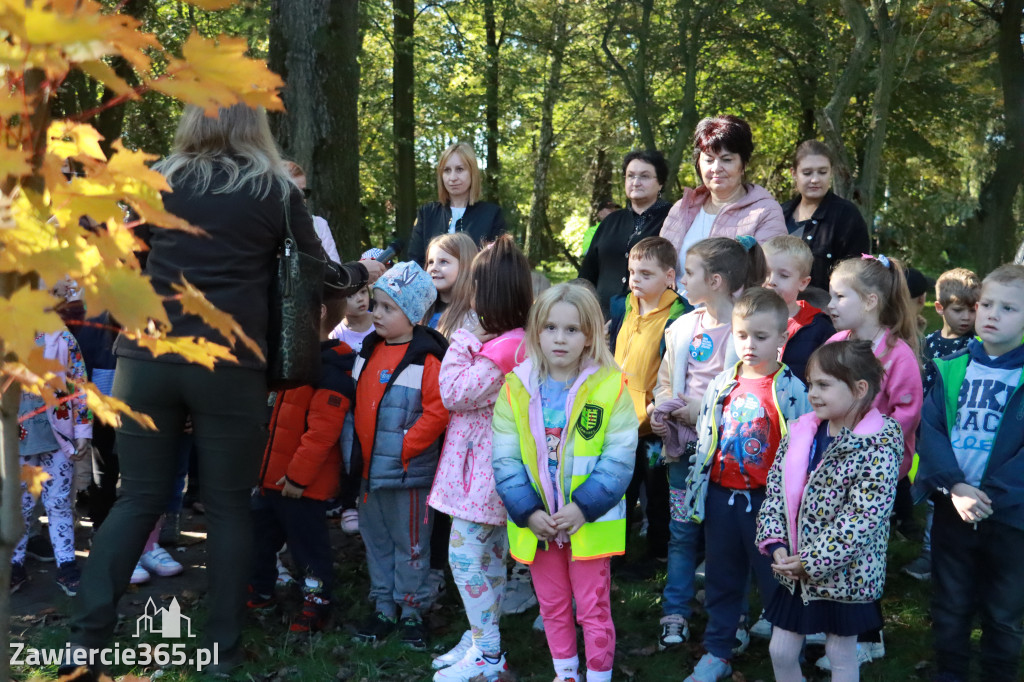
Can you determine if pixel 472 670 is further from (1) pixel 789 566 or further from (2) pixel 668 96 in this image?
(2) pixel 668 96

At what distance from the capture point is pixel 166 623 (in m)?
4.23

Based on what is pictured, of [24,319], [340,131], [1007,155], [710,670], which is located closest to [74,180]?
[24,319]

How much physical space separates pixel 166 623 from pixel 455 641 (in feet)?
4.44

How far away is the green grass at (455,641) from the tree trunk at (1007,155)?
13.7 metres

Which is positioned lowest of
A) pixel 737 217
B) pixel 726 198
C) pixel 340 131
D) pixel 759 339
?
pixel 759 339

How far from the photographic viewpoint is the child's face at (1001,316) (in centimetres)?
362

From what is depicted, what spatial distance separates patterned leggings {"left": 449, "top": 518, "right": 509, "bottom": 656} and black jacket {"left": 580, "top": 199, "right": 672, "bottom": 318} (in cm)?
202

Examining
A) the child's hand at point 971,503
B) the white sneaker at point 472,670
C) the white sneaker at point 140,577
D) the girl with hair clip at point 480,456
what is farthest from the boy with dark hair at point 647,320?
the white sneaker at point 140,577

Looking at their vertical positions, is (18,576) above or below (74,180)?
below

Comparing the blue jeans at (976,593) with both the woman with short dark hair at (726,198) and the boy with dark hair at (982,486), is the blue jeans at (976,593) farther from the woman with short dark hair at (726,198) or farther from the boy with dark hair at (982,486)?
the woman with short dark hair at (726,198)

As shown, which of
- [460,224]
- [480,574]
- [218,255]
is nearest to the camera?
[218,255]

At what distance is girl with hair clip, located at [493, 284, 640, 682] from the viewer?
362 centimetres

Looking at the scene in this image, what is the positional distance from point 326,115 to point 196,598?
3410 millimetres

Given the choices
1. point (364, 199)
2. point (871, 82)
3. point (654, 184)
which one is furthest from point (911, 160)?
point (654, 184)
